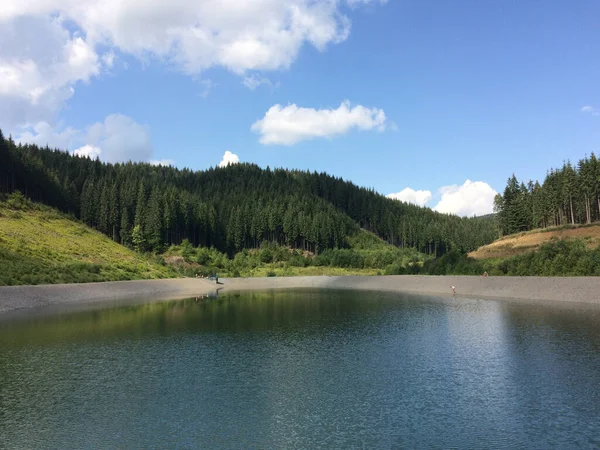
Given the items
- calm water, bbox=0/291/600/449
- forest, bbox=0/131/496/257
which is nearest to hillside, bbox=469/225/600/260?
calm water, bbox=0/291/600/449

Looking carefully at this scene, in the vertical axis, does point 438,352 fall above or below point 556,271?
below

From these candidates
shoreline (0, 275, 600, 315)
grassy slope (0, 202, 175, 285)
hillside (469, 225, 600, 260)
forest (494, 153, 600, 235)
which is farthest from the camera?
forest (494, 153, 600, 235)

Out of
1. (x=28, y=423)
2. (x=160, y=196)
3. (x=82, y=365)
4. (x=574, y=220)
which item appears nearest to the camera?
(x=28, y=423)

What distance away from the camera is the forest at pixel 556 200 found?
374 feet

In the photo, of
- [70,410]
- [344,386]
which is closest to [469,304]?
[344,386]

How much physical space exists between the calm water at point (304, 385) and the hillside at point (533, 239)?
209 ft

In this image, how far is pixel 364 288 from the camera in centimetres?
9806

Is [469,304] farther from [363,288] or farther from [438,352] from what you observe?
[363,288]

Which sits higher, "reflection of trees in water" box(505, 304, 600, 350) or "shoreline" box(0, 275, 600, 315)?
"shoreline" box(0, 275, 600, 315)

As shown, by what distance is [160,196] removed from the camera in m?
151

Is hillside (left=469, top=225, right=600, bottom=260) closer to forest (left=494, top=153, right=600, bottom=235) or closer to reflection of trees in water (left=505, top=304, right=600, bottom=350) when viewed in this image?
forest (left=494, top=153, right=600, bottom=235)

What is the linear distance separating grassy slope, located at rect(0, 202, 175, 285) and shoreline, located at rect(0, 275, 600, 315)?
3692 millimetres

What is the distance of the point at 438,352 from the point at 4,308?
52037 mm

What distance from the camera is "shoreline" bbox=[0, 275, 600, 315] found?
5578 cm
